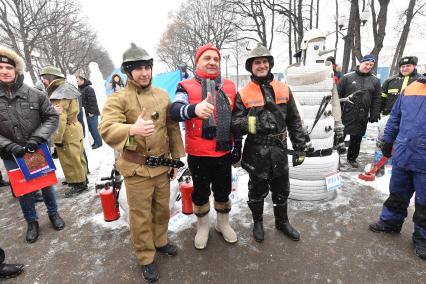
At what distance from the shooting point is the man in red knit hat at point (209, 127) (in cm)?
239

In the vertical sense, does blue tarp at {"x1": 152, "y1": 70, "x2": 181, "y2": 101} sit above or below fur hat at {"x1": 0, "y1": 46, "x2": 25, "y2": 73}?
below

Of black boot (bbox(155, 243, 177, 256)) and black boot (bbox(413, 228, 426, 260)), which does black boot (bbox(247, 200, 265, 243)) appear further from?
black boot (bbox(413, 228, 426, 260))

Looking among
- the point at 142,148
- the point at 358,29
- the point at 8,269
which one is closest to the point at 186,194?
the point at 142,148

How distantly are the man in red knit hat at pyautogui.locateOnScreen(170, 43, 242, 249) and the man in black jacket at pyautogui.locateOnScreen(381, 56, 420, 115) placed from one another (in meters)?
3.72

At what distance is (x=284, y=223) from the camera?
3.02 metres

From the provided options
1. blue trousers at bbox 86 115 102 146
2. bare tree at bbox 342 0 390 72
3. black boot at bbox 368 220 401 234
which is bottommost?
black boot at bbox 368 220 401 234

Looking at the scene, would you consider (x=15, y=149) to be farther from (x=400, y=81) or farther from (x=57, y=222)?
(x=400, y=81)

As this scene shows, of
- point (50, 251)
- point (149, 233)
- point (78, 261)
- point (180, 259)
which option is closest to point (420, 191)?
point (180, 259)

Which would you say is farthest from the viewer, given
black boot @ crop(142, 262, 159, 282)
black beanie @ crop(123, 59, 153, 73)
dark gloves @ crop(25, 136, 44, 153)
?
dark gloves @ crop(25, 136, 44, 153)

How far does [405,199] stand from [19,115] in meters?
4.33

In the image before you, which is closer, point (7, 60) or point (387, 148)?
point (7, 60)

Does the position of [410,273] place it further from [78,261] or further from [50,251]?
[50,251]

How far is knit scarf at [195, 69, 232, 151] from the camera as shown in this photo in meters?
2.42

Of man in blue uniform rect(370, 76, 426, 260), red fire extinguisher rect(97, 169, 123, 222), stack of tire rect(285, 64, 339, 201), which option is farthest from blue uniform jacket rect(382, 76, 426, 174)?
red fire extinguisher rect(97, 169, 123, 222)
